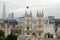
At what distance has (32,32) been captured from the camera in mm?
50094

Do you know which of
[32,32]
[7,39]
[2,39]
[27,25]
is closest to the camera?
[2,39]

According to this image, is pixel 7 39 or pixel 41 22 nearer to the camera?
pixel 7 39

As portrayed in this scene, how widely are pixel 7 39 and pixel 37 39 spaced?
3456mm

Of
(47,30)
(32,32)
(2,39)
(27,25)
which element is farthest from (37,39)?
(27,25)

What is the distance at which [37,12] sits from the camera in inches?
2215

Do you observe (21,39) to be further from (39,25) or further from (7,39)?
(39,25)

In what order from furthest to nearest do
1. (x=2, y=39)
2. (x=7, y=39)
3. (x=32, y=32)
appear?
(x=32, y=32) → (x=7, y=39) → (x=2, y=39)

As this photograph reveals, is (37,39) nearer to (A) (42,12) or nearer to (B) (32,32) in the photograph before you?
(B) (32,32)

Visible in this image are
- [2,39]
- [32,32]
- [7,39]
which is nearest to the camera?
[2,39]

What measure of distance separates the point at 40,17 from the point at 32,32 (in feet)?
19.7

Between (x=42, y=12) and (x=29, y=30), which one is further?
(x=42, y=12)

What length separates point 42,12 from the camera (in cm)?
5597

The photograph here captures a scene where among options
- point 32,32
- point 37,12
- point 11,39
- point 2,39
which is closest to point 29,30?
point 32,32

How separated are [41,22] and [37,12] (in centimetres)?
227
